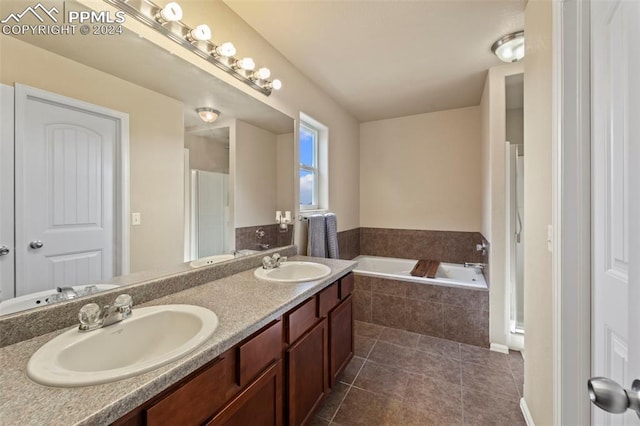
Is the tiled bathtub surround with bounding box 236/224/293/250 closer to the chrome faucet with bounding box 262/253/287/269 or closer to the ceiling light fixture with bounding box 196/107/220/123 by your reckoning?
the chrome faucet with bounding box 262/253/287/269

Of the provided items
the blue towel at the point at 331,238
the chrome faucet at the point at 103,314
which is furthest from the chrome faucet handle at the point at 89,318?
the blue towel at the point at 331,238

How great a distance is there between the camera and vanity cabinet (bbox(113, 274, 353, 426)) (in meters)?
0.74

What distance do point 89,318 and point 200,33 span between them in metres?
1.37

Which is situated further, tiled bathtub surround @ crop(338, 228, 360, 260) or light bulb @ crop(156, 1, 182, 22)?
tiled bathtub surround @ crop(338, 228, 360, 260)

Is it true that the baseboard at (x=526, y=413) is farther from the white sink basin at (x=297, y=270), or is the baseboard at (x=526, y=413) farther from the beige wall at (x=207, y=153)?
the beige wall at (x=207, y=153)

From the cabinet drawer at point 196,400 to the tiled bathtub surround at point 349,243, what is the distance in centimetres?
242

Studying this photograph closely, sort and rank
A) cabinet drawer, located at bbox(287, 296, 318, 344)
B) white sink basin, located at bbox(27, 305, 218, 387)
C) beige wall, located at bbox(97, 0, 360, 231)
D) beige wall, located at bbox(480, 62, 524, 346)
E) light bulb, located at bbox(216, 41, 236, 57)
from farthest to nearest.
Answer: beige wall, located at bbox(480, 62, 524, 346), light bulb, located at bbox(216, 41, 236, 57), beige wall, located at bbox(97, 0, 360, 231), cabinet drawer, located at bbox(287, 296, 318, 344), white sink basin, located at bbox(27, 305, 218, 387)

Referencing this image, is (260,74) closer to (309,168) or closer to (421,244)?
(309,168)

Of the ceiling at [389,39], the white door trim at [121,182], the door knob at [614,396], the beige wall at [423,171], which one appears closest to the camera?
the door knob at [614,396]

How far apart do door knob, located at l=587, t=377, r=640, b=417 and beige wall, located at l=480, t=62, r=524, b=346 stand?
79.4 inches

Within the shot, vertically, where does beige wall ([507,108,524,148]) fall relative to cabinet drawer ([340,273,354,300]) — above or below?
above

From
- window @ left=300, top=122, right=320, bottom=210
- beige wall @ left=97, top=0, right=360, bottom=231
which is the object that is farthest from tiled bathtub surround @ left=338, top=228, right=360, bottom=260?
window @ left=300, top=122, right=320, bottom=210

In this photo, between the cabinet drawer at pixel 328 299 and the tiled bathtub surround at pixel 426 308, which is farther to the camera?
the tiled bathtub surround at pixel 426 308

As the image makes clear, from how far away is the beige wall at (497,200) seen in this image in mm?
2295
